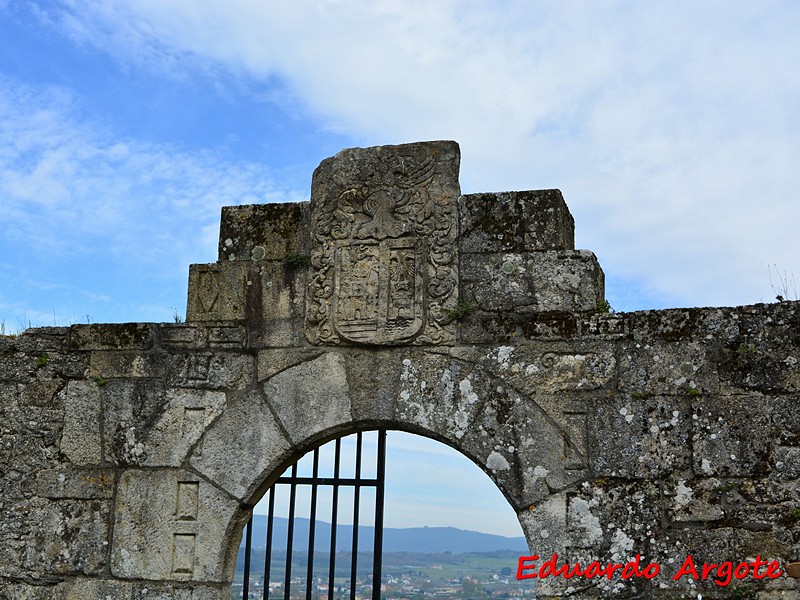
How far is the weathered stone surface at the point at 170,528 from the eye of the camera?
192 inches

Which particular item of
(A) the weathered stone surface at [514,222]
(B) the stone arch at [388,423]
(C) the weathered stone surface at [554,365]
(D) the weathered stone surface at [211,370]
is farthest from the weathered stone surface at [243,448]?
(A) the weathered stone surface at [514,222]

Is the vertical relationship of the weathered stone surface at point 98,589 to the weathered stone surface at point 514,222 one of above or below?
below

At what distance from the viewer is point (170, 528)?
4.94 m

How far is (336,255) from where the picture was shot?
5.03m

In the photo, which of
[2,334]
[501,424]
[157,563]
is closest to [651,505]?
[501,424]

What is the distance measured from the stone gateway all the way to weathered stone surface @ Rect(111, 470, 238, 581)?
1 cm

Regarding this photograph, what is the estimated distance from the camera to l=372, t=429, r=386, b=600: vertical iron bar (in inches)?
195

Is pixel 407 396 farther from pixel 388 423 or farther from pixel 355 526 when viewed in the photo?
pixel 355 526

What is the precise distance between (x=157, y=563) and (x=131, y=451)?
66 cm

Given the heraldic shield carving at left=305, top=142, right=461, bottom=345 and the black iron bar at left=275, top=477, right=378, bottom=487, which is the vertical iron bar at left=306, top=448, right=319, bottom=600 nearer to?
the black iron bar at left=275, top=477, right=378, bottom=487

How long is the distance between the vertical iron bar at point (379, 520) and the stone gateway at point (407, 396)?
374 mm

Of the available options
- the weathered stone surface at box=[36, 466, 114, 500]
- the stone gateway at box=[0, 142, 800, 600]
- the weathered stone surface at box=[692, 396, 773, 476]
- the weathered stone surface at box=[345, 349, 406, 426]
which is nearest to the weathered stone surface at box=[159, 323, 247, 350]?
the stone gateway at box=[0, 142, 800, 600]

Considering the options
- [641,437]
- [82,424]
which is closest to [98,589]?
[82,424]

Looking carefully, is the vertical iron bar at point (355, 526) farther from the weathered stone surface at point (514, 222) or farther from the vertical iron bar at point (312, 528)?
the weathered stone surface at point (514, 222)
